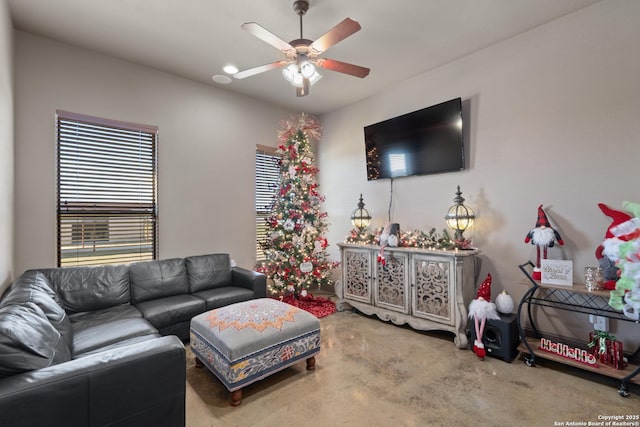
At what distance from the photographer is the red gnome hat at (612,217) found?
2285 millimetres

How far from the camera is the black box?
8.62 feet

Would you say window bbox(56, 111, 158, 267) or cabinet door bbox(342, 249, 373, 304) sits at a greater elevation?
window bbox(56, 111, 158, 267)

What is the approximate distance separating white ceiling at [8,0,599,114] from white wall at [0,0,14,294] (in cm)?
42

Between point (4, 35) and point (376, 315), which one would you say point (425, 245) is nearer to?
point (376, 315)

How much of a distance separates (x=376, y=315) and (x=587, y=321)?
2.10 meters

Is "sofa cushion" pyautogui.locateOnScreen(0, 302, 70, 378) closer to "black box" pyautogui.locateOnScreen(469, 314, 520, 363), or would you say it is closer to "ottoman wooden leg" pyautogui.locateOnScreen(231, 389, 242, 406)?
"ottoman wooden leg" pyautogui.locateOnScreen(231, 389, 242, 406)

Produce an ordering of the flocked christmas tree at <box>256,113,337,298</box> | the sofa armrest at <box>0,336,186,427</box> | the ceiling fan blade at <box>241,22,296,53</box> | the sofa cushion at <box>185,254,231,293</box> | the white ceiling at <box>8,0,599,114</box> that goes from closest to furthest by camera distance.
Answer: the sofa armrest at <box>0,336,186,427</box>
the ceiling fan blade at <box>241,22,296,53</box>
the white ceiling at <box>8,0,599,114</box>
the sofa cushion at <box>185,254,231,293</box>
the flocked christmas tree at <box>256,113,337,298</box>

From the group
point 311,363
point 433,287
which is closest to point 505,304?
point 433,287

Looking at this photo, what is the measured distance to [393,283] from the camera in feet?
11.6

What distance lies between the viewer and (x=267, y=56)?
3371 mm

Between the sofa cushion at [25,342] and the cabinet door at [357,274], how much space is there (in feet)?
9.90

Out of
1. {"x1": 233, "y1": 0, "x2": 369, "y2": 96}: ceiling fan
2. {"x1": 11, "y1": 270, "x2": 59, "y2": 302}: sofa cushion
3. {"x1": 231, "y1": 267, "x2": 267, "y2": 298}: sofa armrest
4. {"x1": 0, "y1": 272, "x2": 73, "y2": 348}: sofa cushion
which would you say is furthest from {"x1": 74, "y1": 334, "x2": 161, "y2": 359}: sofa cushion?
{"x1": 233, "y1": 0, "x2": 369, "y2": 96}: ceiling fan

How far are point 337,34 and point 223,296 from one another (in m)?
2.83

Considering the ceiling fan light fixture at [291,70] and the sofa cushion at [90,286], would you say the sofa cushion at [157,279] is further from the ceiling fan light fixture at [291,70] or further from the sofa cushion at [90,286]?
the ceiling fan light fixture at [291,70]
